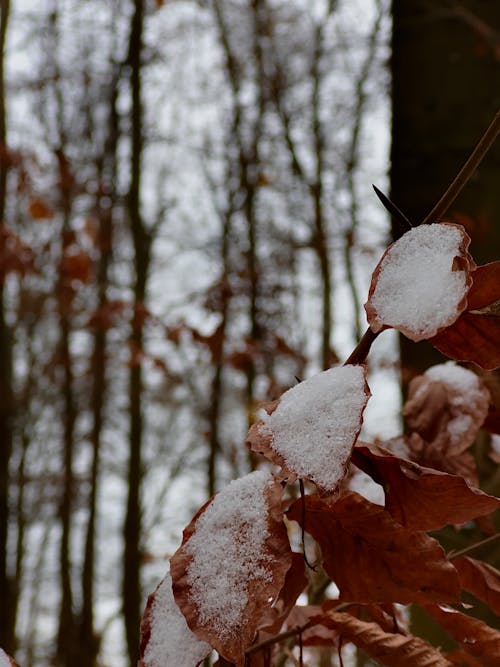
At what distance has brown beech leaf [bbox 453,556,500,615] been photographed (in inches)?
20.8

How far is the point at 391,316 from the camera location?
0.39 metres

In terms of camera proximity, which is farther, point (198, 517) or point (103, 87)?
point (103, 87)

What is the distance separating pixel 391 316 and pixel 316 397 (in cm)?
7

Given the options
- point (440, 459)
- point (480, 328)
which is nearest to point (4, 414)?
Result: point (440, 459)

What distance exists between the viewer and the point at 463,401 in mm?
674

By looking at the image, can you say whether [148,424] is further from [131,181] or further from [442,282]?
[442,282]

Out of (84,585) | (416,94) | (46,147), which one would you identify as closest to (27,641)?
(84,585)

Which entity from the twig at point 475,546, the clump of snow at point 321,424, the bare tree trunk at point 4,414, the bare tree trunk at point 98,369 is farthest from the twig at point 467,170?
the bare tree trunk at point 98,369

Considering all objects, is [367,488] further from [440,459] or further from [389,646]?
[389,646]

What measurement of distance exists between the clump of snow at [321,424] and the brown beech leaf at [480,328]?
0.21 feet

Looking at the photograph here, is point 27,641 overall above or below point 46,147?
below

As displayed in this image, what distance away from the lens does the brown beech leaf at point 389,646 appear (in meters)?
0.46

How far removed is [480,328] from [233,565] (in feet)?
0.68

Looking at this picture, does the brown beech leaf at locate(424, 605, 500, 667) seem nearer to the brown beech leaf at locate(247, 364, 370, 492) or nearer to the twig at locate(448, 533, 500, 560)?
the twig at locate(448, 533, 500, 560)
